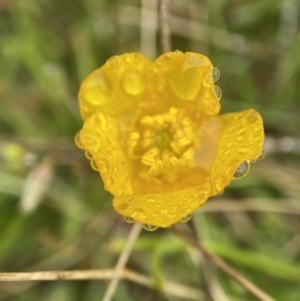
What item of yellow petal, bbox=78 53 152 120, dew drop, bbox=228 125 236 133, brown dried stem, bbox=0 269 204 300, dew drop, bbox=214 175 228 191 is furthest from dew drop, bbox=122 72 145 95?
brown dried stem, bbox=0 269 204 300

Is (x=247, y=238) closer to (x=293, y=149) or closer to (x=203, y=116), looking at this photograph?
(x=293, y=149)

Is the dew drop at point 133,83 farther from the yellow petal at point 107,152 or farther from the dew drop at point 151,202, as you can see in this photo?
the dew drop at point 151,202

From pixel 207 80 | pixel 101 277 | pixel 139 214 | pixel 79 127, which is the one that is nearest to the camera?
pixel 139 214

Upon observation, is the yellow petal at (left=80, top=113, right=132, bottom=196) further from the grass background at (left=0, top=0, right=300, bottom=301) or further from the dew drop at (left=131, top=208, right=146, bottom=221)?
the grass background at (left=0, top=0, right=300, bottom=301)

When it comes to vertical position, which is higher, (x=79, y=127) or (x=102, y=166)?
(x=102, y=166)

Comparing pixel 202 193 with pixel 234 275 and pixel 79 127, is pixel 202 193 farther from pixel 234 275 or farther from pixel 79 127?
pixel 79 127

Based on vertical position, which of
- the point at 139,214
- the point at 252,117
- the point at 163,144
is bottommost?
the point at 163,144

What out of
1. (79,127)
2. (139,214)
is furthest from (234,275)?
(79,127)
